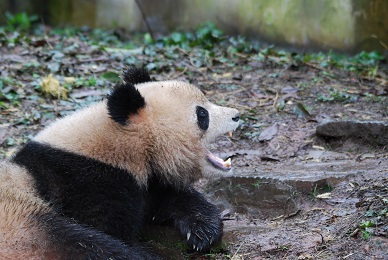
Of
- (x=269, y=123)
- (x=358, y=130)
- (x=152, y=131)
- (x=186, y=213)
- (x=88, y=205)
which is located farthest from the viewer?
(x=269, y=123)

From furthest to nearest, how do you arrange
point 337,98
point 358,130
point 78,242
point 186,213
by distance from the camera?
point 337,98 → point 358,130 → point 186,213 → point 78,242

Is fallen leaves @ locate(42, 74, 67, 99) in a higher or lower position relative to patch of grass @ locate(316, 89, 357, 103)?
higher

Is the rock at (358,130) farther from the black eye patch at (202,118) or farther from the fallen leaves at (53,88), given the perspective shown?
the fallen leaves at (53,88)

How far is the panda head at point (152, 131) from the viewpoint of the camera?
4309 millimetres

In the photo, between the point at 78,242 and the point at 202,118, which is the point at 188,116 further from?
the point at 78,242

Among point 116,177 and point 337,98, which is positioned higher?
point 116,177

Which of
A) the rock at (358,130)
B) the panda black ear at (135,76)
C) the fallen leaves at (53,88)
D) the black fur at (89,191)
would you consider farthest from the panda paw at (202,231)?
the fallen leaves at (53,88)

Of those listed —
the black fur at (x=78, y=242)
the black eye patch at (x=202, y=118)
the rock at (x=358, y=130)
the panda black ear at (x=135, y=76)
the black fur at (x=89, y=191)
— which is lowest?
the rock at (x=358, y=130)

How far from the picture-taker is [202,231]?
4.50 metres

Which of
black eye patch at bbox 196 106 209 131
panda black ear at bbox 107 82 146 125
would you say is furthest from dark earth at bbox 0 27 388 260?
panda black ear at bbox 107 82 146 125

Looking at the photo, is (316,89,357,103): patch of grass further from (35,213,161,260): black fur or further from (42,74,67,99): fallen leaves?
(35,213,161,260): black fur

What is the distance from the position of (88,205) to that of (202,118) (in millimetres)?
1174

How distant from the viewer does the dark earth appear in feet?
14.6

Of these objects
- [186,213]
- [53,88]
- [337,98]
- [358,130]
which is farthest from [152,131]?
[337,98]
